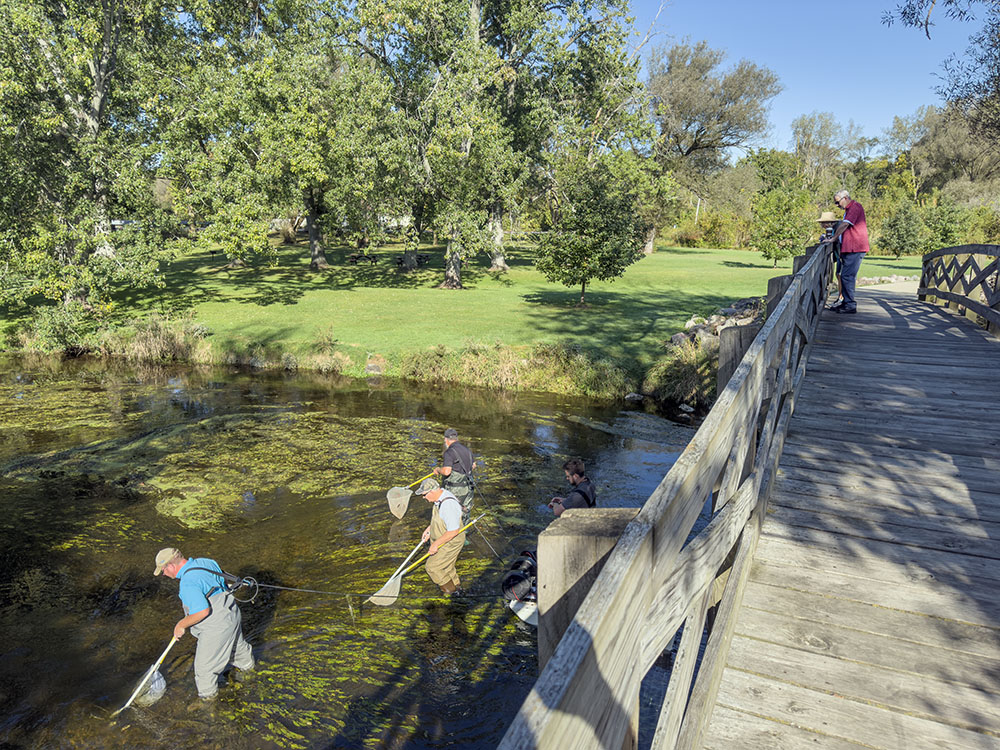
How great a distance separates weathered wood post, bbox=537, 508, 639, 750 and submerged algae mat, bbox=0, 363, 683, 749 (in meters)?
5.56

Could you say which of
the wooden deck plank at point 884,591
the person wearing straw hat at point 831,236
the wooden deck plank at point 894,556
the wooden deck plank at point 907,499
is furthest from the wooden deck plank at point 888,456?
the person wearing straw hat at point 831,236

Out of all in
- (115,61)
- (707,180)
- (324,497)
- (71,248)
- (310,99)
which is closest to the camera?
(324,497)

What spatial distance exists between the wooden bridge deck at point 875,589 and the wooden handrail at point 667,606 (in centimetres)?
25

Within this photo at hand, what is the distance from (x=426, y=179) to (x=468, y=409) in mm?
17834

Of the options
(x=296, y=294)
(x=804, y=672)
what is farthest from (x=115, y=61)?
(x=804, y=672)

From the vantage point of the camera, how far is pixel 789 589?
3.93 meters

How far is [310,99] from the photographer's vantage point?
29344 millimetres

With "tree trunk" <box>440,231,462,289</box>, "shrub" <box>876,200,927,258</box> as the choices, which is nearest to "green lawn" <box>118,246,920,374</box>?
"tree trunk" <box>440,231,462,289</box>

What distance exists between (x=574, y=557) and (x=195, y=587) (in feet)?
20.9

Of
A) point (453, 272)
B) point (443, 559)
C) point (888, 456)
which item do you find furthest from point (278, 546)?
point (453, 272)

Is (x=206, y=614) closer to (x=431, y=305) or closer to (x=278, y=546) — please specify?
(x=278, y=546)

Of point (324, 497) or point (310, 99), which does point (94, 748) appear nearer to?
point (324, 497)

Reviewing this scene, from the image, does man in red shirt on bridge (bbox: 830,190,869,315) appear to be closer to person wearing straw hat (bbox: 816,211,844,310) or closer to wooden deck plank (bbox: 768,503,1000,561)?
person wearing straw hat (bbox: 816,211,844,310)

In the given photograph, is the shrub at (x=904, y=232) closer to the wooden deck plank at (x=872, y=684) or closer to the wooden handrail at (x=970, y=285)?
the wooden handrail at (x=970, y=285)
